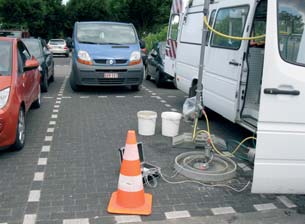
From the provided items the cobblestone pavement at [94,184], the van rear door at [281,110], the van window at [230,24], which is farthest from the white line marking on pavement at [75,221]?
the van window at [230,24]

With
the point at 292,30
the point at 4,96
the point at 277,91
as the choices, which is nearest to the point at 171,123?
the point at 4,96

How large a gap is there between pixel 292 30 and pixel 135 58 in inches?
295

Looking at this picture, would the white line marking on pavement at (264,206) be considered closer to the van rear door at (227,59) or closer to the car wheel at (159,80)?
the van rear door at (227,59)

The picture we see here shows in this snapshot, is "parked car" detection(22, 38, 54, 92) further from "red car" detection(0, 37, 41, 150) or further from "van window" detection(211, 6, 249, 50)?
A: "van window" detection(211, 6, 249, 50)

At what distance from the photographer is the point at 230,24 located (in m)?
6.71

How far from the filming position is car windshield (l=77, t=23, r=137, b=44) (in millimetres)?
11508

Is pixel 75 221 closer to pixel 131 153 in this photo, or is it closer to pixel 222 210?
pixel 131 153

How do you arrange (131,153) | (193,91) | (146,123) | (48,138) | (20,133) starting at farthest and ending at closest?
(193,91) → (146,123) → (48,138) → (20,133) → (131,153)

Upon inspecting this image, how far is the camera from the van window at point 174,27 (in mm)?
9841

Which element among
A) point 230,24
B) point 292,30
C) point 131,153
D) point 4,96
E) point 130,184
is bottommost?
point 130,184

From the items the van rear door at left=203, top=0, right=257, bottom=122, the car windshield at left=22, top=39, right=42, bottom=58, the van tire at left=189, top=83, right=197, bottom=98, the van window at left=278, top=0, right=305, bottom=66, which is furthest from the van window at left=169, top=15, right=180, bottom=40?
the van window at left=278, top=0, right=305, bottom=66

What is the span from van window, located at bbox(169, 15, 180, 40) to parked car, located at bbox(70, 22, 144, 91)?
1.36 m

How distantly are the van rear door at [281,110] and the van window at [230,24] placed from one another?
7.41 feet

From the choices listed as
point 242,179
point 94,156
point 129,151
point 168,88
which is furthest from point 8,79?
point 168,88
